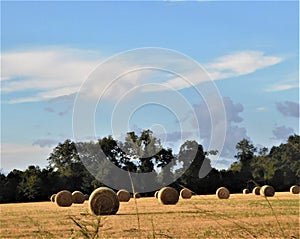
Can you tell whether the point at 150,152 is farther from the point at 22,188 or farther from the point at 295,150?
the point at 295,150

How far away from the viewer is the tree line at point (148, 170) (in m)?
73.8

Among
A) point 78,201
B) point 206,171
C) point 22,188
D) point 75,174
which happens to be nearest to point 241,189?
point 206,171

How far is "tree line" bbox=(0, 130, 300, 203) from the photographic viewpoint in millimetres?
73750

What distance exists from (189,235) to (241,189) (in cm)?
6338

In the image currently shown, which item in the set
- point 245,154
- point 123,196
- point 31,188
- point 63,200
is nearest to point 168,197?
point 63,200

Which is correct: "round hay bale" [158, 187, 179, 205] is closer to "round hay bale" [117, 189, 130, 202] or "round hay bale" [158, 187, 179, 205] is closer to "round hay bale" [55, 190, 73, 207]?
"round hay bale" [55, 190, 73, 207]

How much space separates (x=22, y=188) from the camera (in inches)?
2879

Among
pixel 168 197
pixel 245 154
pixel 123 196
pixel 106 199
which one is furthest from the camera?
pixel 245 154

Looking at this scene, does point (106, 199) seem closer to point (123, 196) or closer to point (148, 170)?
point (123, 196)

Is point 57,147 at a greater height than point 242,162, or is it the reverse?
point 57,147

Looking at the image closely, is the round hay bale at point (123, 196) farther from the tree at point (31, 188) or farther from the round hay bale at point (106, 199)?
→ the tree at point (31, 188)

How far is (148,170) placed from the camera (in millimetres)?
83750

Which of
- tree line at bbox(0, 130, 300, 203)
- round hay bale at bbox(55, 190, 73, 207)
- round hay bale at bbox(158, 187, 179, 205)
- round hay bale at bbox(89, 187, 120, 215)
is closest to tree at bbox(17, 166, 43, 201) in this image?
tree line at bbox(0, 130, 300, 203)

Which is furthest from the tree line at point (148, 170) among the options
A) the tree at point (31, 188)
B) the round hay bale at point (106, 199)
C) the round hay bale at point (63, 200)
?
A: the round hay bale at point (106, 199)
